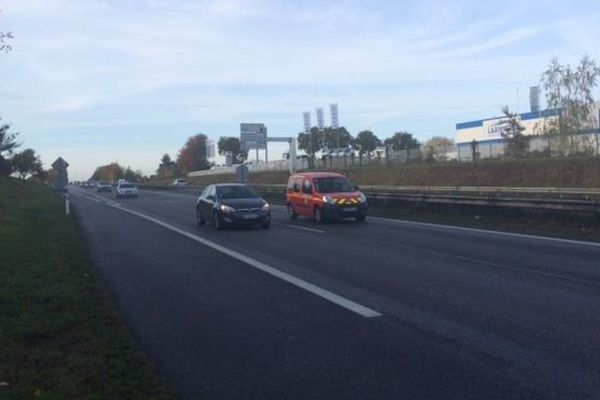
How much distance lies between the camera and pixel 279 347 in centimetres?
736

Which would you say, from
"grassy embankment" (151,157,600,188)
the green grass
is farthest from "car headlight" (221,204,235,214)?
"grassy embankment" (151,157,600,188)

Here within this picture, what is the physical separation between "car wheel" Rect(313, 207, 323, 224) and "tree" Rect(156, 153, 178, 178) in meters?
122

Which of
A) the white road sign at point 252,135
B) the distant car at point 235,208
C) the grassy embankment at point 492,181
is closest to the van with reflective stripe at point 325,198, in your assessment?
the distant car at point 235,208

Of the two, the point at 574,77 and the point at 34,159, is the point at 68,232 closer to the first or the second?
the point at 574,77

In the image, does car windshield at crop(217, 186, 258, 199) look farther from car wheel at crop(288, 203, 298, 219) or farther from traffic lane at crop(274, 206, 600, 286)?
car wheel at crop(288, 203, 298, 219)

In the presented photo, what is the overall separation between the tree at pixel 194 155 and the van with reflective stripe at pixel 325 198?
123m

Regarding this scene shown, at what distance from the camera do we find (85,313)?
9.37 meters

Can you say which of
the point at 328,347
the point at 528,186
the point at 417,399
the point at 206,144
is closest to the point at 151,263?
the point at 328,347

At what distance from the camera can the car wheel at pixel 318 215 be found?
24.6 metres

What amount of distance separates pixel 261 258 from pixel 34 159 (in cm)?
9683

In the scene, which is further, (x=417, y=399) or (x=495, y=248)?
(x=495, y=248)

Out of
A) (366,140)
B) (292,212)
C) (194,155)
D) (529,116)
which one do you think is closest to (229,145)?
(194,155)

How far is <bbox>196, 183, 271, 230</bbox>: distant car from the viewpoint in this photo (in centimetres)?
2241

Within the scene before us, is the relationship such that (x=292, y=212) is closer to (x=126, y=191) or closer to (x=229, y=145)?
(x=126, y=191)
